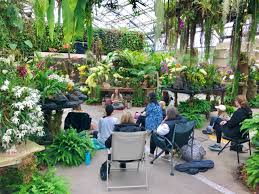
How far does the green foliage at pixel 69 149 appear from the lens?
418cm

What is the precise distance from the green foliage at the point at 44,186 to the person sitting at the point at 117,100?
18.8 feet

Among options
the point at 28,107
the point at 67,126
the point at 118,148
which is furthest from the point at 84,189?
the point at 67,126

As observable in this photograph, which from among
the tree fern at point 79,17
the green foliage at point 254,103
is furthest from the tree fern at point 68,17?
the green foliage at point 254,103

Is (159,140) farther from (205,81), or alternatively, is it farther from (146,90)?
(146,90)

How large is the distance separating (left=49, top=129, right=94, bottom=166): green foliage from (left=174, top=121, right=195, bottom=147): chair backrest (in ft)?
4.35

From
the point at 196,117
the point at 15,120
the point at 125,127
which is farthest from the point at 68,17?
the point at 196,117

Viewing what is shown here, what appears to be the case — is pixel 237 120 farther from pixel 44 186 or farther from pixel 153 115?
pixel 44 186

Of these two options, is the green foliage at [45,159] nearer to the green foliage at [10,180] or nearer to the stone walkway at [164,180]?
the stone walkway at [164,180]

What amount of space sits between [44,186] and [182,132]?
2017mm

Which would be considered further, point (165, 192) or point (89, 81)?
point (89, 81)

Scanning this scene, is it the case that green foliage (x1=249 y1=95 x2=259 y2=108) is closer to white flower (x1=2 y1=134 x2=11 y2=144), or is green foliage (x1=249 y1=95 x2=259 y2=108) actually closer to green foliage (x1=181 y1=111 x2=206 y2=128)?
green foliage (x1=181 y1=111 x2=206 y2=128)

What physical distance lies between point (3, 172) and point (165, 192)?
1927 millimetres

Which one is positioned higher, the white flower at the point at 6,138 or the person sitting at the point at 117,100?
the white flower at the point at 6,138

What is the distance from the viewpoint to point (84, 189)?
3.48 metres
